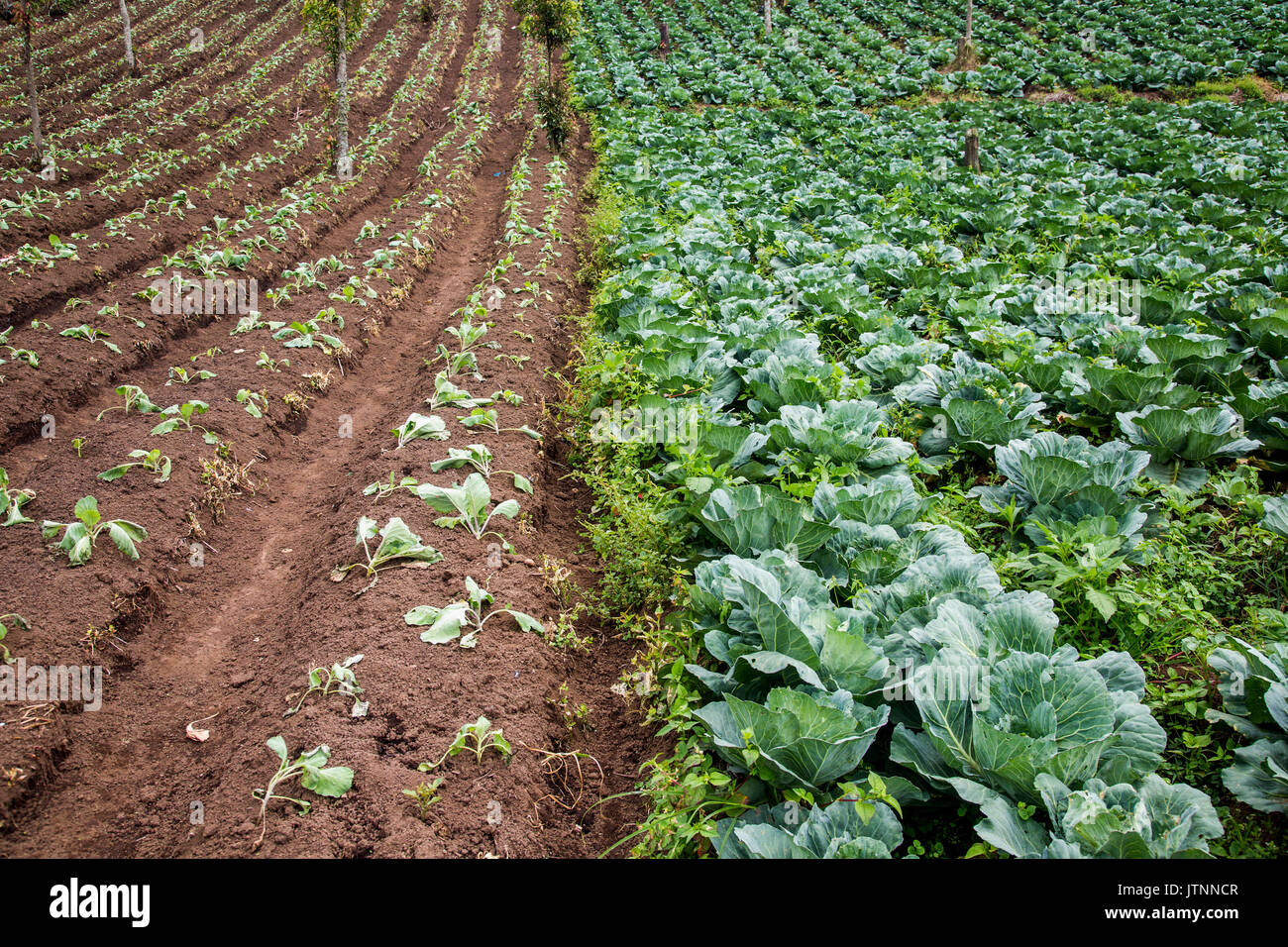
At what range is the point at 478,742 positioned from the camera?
120 inches

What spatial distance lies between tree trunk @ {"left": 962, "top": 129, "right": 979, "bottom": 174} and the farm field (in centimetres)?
169

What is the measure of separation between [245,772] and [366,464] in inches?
112

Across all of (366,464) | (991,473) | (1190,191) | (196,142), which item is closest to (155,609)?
(366,464)

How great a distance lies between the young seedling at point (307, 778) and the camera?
9.05 ft

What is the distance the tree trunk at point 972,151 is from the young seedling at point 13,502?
13756 mm

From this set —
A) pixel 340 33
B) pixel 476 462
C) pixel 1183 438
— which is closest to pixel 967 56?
pixel 340 33

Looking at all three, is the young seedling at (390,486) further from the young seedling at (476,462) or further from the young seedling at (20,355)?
the young seedling at (20,355)

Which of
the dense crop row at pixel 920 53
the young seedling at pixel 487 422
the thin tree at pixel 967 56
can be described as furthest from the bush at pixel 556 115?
the thin tree at pixel 967 56

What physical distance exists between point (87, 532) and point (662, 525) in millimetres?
3471

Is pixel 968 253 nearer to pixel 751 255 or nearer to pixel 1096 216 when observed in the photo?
pixel 1096 216

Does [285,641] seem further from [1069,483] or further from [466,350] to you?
[1069,483]

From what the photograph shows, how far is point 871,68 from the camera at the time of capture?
76.5 feet

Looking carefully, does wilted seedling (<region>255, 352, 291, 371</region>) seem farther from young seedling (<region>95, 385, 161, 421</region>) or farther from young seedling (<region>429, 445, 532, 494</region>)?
young seedling (<region>429, 445, 532, 494</region>)

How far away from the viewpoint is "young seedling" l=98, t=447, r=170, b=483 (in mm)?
4863
